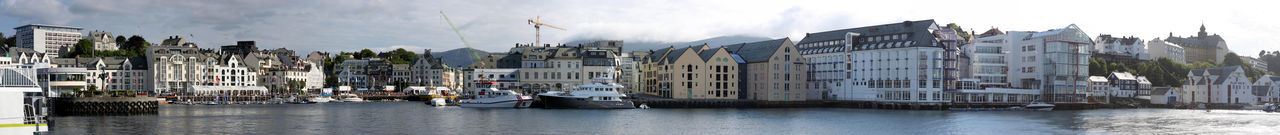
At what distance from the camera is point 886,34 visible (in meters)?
114

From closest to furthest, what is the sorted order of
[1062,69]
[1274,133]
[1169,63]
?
[1274,133] → [1062,69] → [1169,63]

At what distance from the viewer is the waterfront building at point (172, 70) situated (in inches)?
5576

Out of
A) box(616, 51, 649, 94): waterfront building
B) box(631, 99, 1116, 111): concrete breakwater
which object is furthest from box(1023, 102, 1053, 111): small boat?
box(616, 51, 649, 94): waterfront building

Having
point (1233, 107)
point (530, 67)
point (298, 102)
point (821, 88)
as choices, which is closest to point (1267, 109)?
point (1233, 107)

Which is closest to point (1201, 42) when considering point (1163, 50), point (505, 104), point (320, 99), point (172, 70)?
point (1163, 50)

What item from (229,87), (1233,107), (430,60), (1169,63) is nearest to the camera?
(1233,107)

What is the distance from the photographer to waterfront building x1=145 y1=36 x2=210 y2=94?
14162cm

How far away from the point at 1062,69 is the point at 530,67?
217 feet

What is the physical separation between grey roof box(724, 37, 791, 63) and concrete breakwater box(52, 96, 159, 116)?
204 feet

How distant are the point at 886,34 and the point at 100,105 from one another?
74.6 meters

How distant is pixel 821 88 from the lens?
12088cm

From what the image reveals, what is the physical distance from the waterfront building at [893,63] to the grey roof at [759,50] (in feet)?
17.1

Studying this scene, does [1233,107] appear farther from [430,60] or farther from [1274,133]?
[430,60]

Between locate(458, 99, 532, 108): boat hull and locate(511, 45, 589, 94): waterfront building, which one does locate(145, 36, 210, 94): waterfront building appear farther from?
locate(458, 99, 532, 108): boat hull
